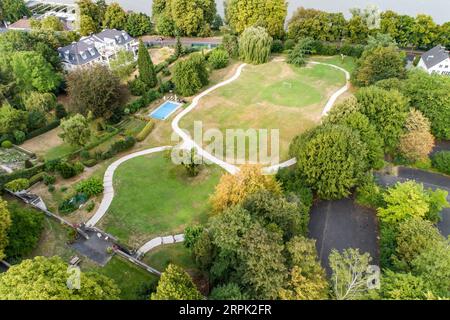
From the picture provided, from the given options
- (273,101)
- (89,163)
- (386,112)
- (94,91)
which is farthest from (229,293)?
(273,101)

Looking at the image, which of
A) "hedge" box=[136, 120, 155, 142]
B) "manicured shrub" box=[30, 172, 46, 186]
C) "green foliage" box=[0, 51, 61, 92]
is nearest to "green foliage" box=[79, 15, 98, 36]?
"green foliage" box=[0, 51, 61, 92]

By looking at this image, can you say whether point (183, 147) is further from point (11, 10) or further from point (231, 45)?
point (11, 10)

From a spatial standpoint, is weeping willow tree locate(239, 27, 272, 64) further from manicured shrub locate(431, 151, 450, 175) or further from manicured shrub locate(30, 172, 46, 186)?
manicured shrub locate(30, 172, 46, 186)

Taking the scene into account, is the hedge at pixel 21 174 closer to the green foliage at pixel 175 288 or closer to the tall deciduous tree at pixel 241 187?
the tall deciduous tree at pixel 241 187

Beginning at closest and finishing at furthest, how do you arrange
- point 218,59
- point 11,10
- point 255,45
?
point 255,45
point 218,59
point 11,10

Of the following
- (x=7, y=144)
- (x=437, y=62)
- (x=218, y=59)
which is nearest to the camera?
(x=7, y=144)

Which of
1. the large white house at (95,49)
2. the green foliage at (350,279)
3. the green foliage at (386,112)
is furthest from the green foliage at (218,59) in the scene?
the green foliage at (350,279)
